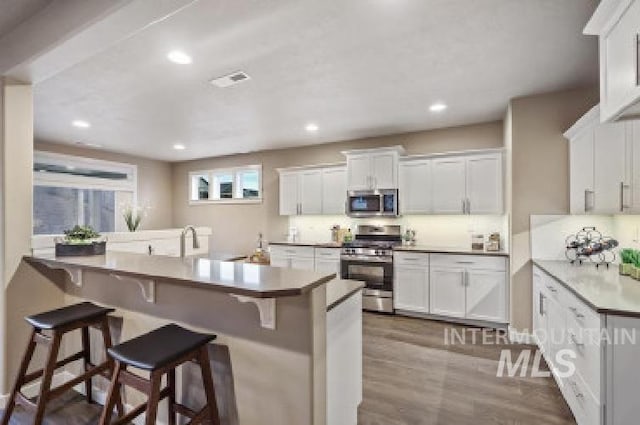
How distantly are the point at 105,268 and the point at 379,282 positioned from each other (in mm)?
3369

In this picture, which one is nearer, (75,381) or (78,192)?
(75,381)

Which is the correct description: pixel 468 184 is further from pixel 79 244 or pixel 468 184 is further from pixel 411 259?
pixel 79 244

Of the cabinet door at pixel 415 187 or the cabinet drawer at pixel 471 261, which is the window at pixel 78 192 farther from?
Answer: the cabinet drawer at pixel 471 261

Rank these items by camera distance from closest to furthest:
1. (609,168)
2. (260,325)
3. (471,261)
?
1. (260,325)
2. (609,168)
3. (471,261)

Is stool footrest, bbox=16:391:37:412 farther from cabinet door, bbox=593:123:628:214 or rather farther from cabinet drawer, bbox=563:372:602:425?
cabinet door, bbox=593:123:628:214

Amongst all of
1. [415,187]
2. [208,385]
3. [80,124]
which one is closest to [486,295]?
[415,187]

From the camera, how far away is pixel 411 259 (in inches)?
163

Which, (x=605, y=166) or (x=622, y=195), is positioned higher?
(x=605, y=166)

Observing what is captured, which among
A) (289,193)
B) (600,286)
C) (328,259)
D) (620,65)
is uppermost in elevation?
(620,65)

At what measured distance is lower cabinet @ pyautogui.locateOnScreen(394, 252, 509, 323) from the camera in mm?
3615

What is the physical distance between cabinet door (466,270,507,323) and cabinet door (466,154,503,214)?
0.85 m

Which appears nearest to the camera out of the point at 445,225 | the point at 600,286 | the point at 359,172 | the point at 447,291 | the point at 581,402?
the point at 581,402

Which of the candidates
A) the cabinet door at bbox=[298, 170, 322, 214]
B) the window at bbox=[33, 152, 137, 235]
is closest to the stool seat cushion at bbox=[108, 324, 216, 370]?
the cabinet door at bbox=[298, 170, 322, 214]

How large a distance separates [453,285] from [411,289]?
1.79ft
